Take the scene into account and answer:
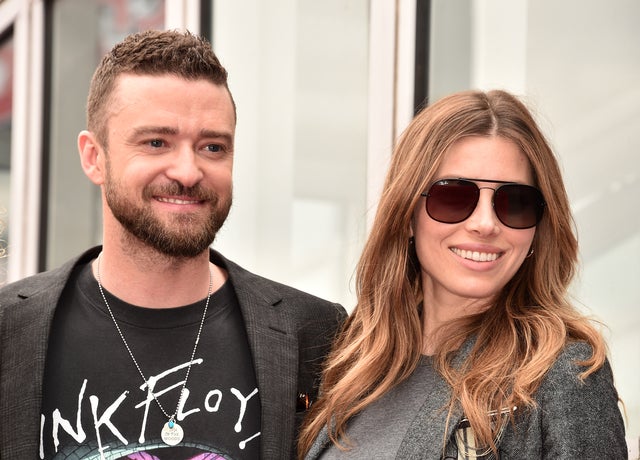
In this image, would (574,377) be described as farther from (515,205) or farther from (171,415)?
(171,415)

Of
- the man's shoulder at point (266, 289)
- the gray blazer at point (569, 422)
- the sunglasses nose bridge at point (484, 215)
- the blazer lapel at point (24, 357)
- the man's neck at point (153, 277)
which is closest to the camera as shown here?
the gray blazer at point (569, 422)

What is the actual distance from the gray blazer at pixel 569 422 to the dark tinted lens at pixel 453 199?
0.43m

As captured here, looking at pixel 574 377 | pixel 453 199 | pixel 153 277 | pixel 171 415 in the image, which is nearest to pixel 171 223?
pixel 153 277

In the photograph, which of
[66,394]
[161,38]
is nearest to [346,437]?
[66,394]

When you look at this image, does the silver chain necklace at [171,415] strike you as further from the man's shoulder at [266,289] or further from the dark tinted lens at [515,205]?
the dark tinted lens at [515,205]

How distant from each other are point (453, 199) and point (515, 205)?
15 centimetres

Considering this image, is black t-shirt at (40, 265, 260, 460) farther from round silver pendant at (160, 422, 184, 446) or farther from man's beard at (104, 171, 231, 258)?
man's beard at (104, 171, 231, 258)

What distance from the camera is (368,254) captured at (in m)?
2.79

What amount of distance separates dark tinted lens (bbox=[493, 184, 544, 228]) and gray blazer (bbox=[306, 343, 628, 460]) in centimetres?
34

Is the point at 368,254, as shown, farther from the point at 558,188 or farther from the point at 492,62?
the point at 492,62

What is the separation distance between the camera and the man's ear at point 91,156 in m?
2.97

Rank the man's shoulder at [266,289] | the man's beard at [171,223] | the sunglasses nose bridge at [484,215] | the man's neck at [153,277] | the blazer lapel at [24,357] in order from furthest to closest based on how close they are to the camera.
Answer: the man's shoulder at [266,289] → the man's neck at [153,277] → the man's beard at [171,223] → the blazer lapel at [24,357] → the sunglasses nose bridge at [484,215]

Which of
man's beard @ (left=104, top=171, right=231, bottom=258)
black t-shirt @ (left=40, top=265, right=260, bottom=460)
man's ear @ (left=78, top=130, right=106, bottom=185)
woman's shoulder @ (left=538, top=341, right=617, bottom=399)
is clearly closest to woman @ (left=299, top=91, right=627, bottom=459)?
woman's shoulder @ (left=538, top=341, right=617, bottom=399)

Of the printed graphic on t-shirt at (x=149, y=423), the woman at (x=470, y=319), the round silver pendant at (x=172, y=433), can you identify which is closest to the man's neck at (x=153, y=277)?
the printed graphic on t-shirt at (x=149, y=423)
